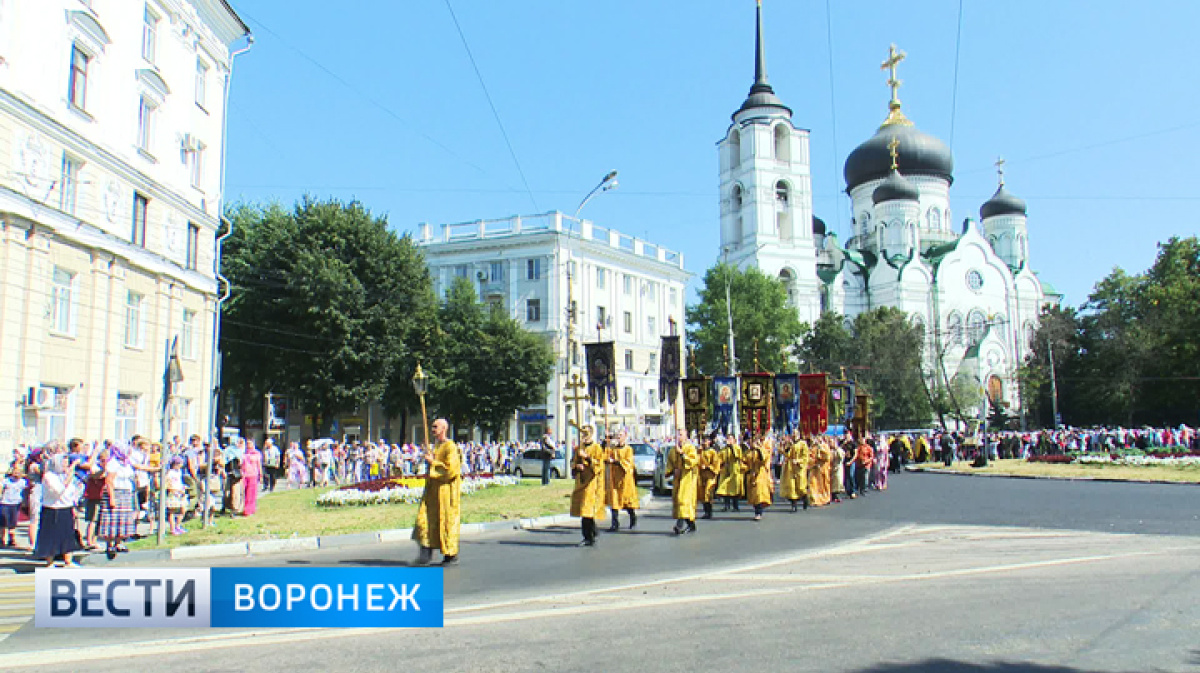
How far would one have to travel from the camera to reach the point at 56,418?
744 inches

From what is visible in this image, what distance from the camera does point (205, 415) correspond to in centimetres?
2581

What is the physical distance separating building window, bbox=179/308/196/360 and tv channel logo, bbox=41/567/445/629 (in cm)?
2129

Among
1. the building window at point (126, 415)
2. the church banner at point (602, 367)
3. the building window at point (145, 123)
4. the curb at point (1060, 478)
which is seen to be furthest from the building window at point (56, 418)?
the curb at point (1060, 478)

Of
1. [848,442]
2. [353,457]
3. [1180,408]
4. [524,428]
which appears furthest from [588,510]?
[1180,408]

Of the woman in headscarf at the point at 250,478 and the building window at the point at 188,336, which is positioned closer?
the woman in headscarf at the point at 250,478

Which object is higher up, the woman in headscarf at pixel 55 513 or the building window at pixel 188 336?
the building window at pixel 188 336

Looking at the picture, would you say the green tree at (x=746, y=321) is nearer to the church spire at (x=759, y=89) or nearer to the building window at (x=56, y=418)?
the church spire at (x=759, y=89)

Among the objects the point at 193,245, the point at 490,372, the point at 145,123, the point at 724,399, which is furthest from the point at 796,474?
the point at 490,372

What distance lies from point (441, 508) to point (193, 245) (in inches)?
786

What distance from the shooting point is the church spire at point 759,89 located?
7181 centimetres

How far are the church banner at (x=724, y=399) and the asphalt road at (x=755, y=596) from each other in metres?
10.4

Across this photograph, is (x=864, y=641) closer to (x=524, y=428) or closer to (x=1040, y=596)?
(x=1040, y=596)

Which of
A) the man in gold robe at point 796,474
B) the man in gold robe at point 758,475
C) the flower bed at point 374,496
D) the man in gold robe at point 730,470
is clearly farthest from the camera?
the man in gold robe at point 796,474

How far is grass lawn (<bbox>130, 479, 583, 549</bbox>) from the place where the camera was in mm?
12719
